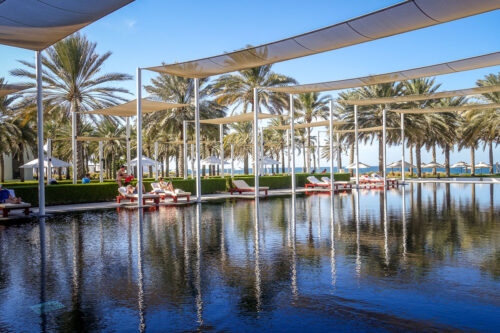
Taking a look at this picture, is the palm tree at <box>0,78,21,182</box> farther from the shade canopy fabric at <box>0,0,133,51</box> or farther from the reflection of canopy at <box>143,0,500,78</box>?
the shade canopy fabric at <box>0,0,133,51</box>

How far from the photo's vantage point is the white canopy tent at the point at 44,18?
7230 millimetres

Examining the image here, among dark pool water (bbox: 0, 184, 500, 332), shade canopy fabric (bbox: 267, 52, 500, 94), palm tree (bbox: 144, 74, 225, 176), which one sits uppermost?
palm tree (bbox: 144, 74, 225, 176)

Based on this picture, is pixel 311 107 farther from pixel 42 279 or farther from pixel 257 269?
pixel 42 279

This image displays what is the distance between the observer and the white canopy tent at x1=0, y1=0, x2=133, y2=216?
723 cm

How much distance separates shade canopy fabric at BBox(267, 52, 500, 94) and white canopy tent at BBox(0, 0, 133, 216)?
25.5 ft

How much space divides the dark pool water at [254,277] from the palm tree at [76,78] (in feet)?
53.5

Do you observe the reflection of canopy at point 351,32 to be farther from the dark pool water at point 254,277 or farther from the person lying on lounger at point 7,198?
the person lying on lounger at point 7,198

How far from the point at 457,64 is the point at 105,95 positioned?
20118 millimetres

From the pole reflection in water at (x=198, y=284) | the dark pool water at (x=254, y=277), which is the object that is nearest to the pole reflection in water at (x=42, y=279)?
the dark pool water at (x=254, y=277)

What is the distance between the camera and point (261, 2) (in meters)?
14.6

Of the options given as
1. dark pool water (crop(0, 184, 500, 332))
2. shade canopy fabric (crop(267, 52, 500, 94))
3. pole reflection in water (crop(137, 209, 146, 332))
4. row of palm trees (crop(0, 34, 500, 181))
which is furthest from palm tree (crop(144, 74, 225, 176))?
pole reflection in water (crop(137, 209, 146, 332))

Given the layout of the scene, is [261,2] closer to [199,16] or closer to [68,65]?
[199,16]

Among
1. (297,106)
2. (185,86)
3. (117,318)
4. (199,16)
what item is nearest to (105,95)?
(185,86)

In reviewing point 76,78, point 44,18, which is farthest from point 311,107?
point 44,18
